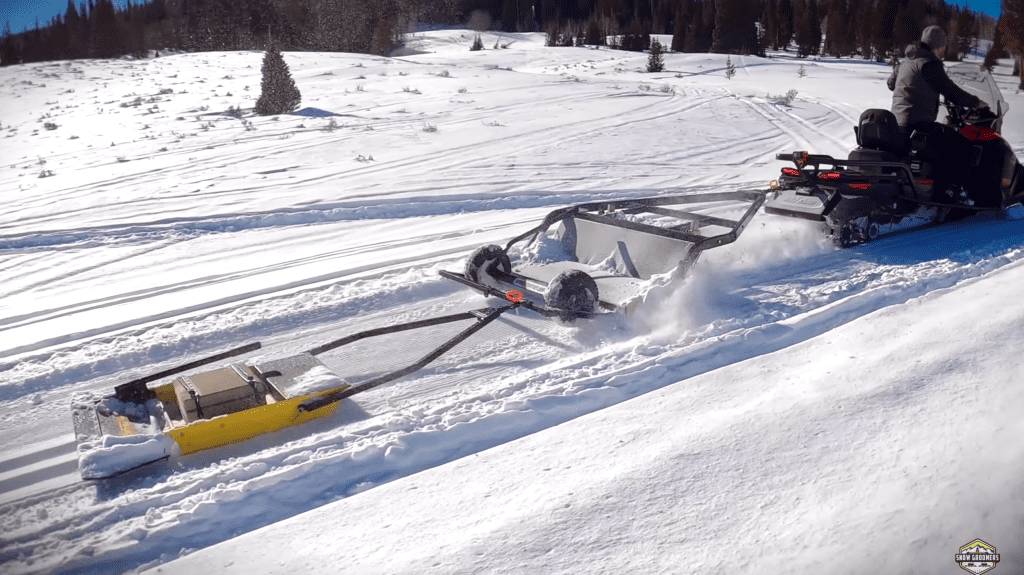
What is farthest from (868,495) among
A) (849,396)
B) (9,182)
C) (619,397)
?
(9,182)

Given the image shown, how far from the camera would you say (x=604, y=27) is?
60531 millimetres

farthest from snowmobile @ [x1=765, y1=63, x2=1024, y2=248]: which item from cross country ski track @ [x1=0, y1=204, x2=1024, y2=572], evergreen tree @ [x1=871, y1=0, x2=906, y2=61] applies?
evergreen tree @ [x1=871, y1=0, x2=906, y2=61]

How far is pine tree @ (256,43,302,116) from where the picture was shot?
59.1ft

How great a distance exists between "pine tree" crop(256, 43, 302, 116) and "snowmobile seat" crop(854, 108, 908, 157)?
14.6 meters

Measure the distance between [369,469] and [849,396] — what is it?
2.56 metres

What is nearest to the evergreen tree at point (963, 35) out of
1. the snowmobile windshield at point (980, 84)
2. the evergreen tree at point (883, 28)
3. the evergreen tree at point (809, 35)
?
the evergreen tree at point (883, 28)

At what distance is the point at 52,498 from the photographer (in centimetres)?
327

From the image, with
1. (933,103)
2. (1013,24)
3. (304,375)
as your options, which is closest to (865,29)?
(1013,24)

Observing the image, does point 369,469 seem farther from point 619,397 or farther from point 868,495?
point 868,495

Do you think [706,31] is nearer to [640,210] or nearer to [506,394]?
[640,210]

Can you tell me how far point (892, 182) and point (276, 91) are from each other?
15.2 metres

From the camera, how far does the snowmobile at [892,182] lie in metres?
6.73

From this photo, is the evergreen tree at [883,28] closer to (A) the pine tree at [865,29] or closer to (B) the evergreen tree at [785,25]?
(A) the pine tree at [865,29]

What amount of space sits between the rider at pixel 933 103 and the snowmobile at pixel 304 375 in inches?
93.5
